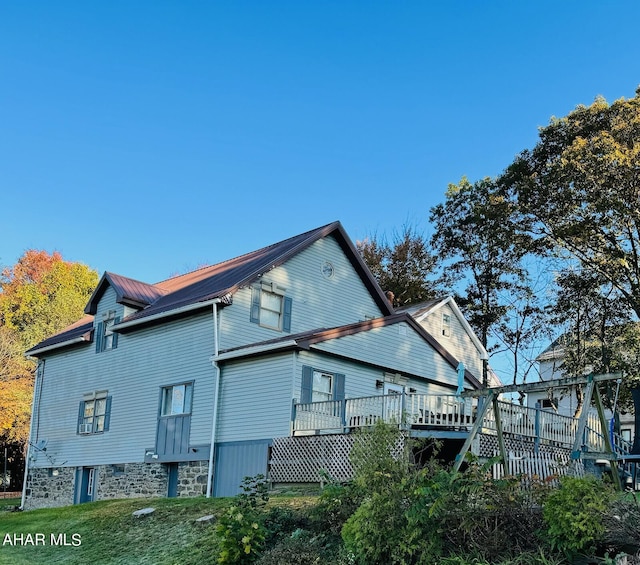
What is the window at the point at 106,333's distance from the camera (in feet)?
76.2

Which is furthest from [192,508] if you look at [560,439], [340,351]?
[560,439]

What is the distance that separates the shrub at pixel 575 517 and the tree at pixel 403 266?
31802 millimetres

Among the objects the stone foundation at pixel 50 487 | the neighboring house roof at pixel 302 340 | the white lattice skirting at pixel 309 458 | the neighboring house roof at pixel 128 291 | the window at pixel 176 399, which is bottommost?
the stone foundation at pixel 50 487

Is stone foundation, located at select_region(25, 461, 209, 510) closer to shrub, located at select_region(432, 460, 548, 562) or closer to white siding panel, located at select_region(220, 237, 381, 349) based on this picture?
white siding panel, located at select_region(220, 237, 381, 349)

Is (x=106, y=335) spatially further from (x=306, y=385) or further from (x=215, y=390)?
(x=306, y=385)

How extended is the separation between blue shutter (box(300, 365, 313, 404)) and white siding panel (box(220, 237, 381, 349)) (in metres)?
2.48

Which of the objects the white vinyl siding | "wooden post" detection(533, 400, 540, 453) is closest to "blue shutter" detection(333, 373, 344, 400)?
the white vinyl siding

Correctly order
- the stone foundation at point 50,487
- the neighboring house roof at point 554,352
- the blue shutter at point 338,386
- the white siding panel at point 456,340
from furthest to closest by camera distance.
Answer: the neighboring house roof at point 554,352 → the white siding panel at point 456,340 → the stone foundation at point 50,487 → the blue shutter at point 338,386

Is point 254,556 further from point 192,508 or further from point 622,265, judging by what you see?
point 622,265

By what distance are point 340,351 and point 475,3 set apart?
967 centimetres

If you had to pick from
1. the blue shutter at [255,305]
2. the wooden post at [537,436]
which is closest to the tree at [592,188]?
the wooden post at [537,436]

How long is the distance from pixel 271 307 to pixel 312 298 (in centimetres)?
172

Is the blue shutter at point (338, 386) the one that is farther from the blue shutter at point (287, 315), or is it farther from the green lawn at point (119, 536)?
the green lawn at point (119, 536)

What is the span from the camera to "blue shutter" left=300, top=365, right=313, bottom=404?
1798cm
